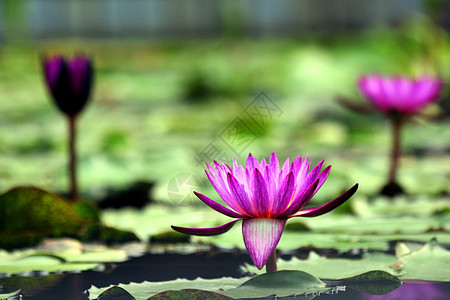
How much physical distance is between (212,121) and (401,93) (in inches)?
60.1

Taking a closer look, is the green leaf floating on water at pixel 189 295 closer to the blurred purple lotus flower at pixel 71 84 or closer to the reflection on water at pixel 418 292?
the reflection on water at pixel 418 292

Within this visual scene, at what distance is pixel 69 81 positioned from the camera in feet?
4.20

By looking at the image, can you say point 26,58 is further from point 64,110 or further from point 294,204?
point 294,204

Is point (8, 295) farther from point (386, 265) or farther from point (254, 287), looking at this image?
point (386, 265)

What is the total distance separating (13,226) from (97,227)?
5.3 inches

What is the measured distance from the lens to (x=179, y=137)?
2.53 metres

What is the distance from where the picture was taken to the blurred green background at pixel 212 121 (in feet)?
5.41

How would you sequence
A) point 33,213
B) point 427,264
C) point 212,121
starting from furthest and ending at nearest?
1. point 212,121
2. point 33,213
3. point 427,264

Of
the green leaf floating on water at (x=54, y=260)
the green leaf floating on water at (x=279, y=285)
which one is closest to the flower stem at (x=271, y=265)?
the green leaf floating on water at (x=279, y=285)

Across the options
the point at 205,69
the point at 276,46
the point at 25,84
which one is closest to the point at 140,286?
the point at 205,69

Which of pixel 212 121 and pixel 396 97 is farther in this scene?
pixel 212 121

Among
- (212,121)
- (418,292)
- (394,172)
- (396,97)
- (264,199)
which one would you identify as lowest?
(418,292)

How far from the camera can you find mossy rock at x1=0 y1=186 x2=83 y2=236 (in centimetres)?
108

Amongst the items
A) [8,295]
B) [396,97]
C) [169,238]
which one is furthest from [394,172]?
[8,295]
